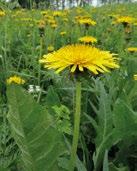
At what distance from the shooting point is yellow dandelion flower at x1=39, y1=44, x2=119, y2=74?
1131 mm

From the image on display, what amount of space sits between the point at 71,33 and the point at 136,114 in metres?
3.26

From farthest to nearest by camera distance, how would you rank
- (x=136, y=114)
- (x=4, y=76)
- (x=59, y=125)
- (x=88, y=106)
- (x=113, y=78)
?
(x=4, y=76) < (x=113, y=78) < (x=88, y=106) < (x=136, y=114) < (x=59, y=125)

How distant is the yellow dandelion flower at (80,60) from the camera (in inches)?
44.5

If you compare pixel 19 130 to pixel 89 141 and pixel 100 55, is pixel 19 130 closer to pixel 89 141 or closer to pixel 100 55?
pixel 100 55

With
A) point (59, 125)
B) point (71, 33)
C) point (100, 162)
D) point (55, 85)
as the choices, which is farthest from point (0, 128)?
point (71, 33)

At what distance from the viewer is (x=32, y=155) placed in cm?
112

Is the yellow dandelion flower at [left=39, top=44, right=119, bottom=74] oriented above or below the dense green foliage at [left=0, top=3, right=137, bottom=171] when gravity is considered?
above

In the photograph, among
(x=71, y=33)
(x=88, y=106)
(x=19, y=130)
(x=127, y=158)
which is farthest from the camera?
(x=71, y=33)

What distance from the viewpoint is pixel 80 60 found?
1154mm

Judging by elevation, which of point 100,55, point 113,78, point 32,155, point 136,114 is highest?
point 100,55

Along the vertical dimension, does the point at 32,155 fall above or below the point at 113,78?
above

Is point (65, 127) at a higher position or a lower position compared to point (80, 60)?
lower

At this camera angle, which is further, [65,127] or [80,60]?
[65,127]

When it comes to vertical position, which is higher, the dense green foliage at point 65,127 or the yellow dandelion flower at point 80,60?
the yellow dandelion flower at point 80,60
